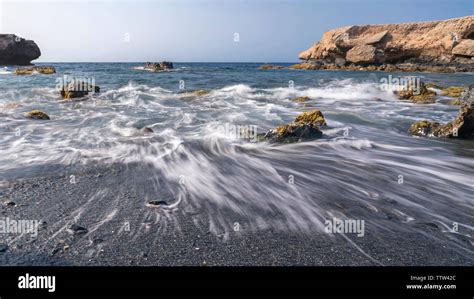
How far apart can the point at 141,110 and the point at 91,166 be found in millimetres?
8909

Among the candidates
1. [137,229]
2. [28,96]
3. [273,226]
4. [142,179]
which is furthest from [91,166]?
[28,96]

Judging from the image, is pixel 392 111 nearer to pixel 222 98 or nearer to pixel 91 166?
pixel 222 98

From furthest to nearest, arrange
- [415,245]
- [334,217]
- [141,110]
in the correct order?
[141,110], [334,217], [415,245]

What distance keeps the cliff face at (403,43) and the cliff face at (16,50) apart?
64.4 m

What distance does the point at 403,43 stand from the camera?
69000mm

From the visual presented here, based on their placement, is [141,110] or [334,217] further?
[141,110]

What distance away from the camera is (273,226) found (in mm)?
4035

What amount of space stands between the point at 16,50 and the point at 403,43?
3014 inches

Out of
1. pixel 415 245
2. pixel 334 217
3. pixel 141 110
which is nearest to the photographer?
pixel 415 245

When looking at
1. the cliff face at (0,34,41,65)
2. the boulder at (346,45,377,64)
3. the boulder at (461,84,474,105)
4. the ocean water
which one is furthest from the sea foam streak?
the cliff face at (0,34,41,65)

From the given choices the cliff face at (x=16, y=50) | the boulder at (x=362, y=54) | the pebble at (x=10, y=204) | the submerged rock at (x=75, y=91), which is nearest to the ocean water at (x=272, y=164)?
the pebble at (x=10, y=204)

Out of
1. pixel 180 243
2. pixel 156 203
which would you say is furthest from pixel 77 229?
pixel 180 243

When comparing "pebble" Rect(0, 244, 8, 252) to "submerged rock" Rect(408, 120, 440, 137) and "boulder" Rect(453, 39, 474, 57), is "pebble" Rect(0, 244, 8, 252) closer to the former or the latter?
"submerged rock" Rect(408, 120, 440, 137)

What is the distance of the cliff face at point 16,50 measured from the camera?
212 ft
